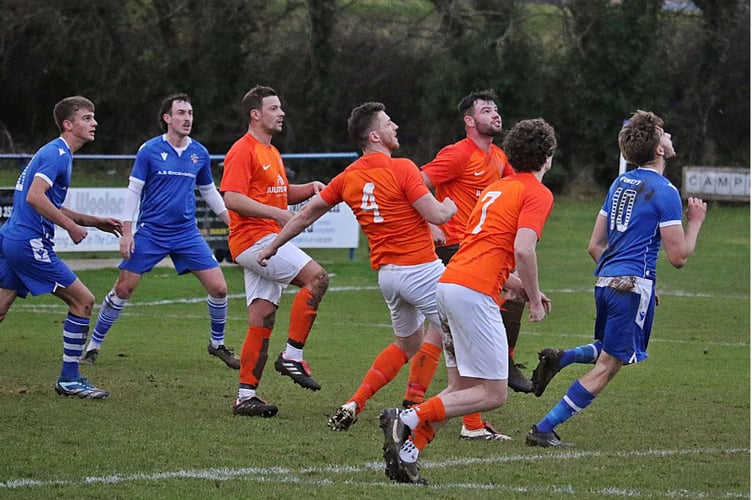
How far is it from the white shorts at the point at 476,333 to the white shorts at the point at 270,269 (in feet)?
7.28

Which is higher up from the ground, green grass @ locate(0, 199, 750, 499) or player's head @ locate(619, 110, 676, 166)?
player's head @ locate(619, 110, 676, 166)

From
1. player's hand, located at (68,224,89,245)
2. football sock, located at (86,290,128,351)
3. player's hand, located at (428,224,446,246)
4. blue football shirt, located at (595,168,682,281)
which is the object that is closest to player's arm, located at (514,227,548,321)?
blue football shirt, located at (595,168,682,281)

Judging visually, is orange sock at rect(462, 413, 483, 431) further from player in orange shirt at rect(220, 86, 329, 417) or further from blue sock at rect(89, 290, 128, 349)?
blue sock at rect(89, 290, 128, 349)

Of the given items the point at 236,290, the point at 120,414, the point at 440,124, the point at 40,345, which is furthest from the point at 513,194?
the point at 440,124

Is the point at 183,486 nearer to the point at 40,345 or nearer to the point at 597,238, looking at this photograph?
the point at 597,238

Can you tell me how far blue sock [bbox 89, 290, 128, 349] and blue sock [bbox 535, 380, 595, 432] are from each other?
404 centimetres

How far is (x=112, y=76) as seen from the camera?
3728 centimetres

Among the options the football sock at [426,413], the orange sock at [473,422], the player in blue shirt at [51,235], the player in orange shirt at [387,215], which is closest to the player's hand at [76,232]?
the player in blue shirt at [51,235]

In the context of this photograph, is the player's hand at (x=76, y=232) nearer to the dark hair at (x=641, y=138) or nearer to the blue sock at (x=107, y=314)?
the blue sock at (x=107, y=314)

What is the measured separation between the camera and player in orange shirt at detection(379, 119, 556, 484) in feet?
21.0

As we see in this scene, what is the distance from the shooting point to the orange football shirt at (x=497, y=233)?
21.2 feet

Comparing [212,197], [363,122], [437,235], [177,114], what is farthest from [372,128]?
[212,197]

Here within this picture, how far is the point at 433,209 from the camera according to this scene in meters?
7.49

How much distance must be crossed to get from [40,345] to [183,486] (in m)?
5.98
